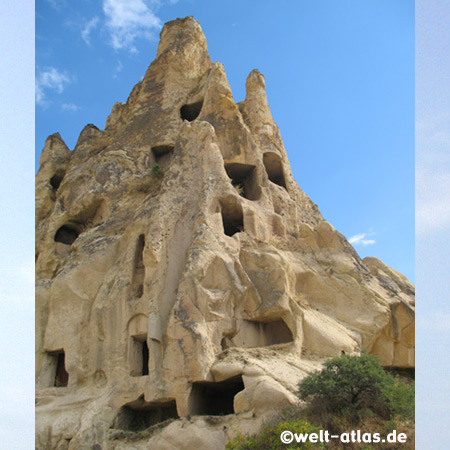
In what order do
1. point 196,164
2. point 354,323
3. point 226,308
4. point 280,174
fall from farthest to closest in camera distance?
point 280,174 < point 196,164 < point 354,323 < point 226,308

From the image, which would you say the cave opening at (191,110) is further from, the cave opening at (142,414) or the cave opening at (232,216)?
the cave opening at (142,414)

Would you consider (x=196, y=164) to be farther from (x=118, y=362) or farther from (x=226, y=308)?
(x=118, y=362)

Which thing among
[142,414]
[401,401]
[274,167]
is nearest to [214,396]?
[142,414]

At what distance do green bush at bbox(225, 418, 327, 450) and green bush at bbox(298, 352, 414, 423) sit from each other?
0.73m

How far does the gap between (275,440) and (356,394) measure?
200cm

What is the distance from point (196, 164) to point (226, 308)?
4.74m

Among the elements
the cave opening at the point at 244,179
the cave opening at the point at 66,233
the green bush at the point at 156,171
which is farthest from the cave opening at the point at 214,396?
the cave opening at the point at 66,233

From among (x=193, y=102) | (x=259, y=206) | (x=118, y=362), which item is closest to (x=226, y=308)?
(x=118, y=362)

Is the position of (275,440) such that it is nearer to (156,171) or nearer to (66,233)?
(156,171)

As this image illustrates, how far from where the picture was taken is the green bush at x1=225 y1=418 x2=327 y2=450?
9.11 m

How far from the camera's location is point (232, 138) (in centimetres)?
1767

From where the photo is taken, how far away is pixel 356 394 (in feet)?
34.0

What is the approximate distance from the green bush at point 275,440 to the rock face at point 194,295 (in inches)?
21.3

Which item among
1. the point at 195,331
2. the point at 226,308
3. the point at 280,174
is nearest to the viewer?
the point at 195,331
